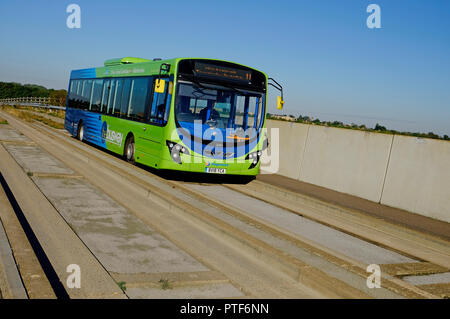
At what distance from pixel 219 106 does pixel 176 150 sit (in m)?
1.63

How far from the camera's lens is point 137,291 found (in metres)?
4.91

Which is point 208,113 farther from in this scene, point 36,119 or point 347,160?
point 36,119

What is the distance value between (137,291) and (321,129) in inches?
437

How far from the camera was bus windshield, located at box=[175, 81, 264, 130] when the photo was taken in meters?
12.5

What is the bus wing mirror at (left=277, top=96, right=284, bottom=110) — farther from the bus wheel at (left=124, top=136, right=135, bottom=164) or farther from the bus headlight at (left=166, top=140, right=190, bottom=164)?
the bus wheel at (left=124, top=136, right=135, bottom=164)

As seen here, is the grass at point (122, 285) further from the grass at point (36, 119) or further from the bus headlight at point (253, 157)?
the grass at point (36, 119)

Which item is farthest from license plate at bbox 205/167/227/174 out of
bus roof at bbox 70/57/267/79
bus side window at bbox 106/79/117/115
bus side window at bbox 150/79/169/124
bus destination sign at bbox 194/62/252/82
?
bus side window at bbox 106/79/117/115

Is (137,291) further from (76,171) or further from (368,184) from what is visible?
(368,184)

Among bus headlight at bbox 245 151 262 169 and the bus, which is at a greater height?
the bus

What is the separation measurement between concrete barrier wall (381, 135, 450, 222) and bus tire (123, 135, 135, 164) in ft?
24.8

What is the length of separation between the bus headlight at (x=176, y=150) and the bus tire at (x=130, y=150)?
324cm

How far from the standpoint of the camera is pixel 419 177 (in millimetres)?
11602

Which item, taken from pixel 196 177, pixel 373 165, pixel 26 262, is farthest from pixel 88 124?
pixel 26 262
